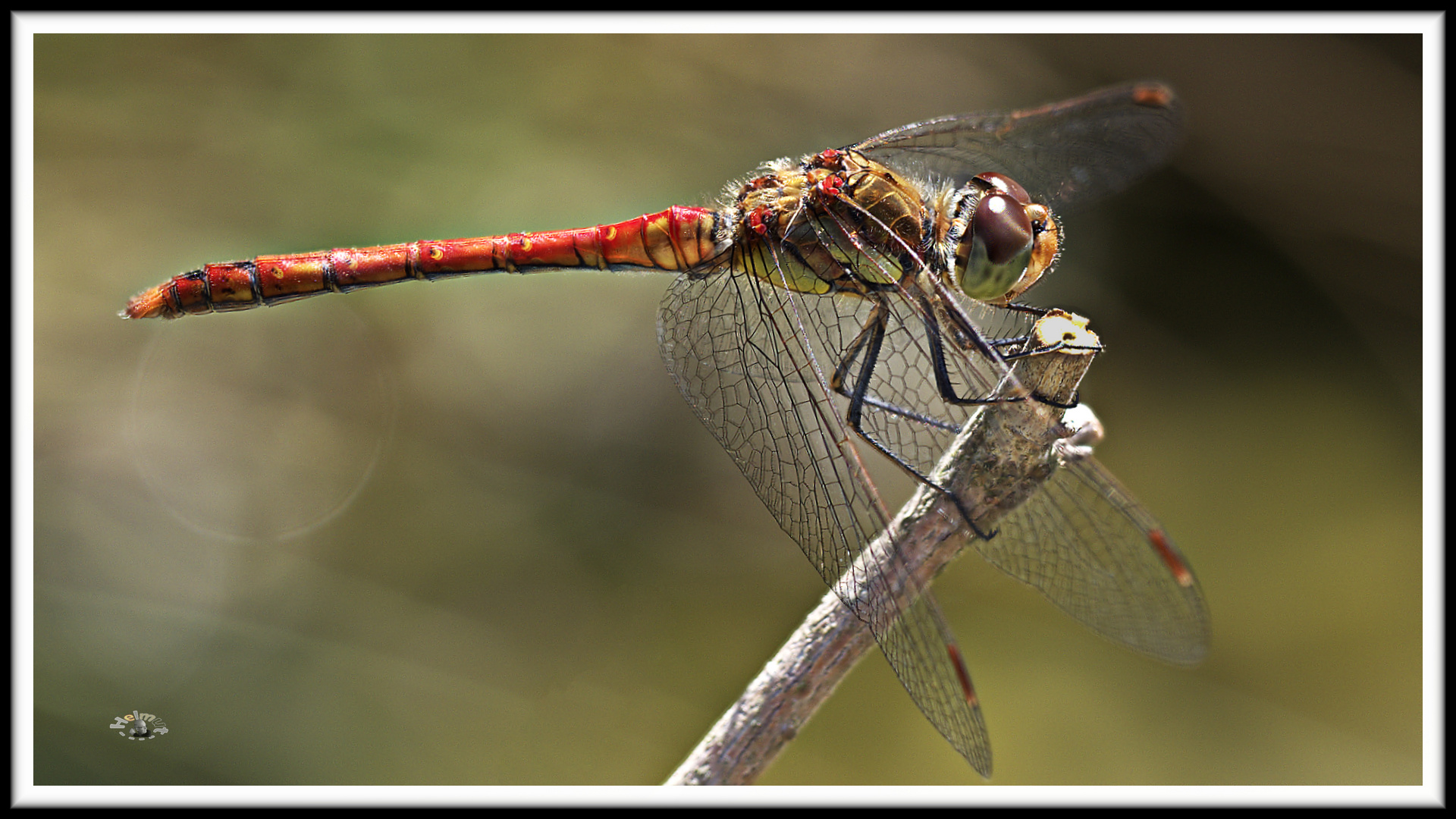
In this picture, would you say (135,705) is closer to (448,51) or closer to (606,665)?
(606,665)

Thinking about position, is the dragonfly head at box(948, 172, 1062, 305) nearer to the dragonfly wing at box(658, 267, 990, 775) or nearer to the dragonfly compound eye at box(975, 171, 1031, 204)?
the dragonfly compound eye at box(975, 171, 1031, 204)

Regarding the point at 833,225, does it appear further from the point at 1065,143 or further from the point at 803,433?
the point at 1065,143

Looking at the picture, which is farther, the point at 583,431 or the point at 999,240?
the point at 583,431

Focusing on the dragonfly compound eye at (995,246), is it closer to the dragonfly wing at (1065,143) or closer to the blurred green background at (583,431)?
the dragonfly wing at (1065,143)

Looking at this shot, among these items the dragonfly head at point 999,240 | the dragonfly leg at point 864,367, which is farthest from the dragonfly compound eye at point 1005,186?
the dragonfly leg at point 864,367
